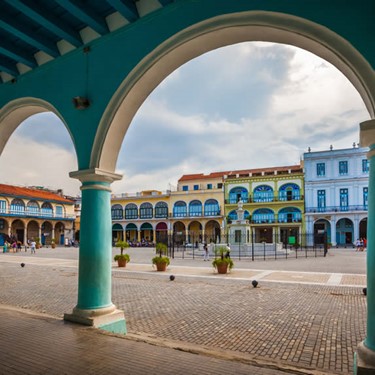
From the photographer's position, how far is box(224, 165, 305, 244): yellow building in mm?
39719

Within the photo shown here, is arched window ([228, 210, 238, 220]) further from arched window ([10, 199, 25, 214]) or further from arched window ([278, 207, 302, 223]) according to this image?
arched window ([10, 199, 25, 214])

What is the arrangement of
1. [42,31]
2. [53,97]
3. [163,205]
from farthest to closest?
1. [163,205]
2. [53,97]
3. [42,31]

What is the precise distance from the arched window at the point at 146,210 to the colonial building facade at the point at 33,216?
9642mm

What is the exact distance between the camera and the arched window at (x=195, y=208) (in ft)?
146

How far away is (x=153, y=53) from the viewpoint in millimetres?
4605

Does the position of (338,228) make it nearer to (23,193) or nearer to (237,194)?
(237,194)

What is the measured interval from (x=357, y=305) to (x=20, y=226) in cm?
4105

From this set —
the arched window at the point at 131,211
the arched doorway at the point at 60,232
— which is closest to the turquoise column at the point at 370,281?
the arched window at the point at 131,211

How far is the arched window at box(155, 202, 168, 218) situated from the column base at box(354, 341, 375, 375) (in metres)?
43.0

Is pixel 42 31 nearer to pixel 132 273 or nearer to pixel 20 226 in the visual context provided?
pixel 132 273

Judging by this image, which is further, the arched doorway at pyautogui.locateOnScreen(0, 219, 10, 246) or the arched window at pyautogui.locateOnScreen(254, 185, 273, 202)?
the arched window at pyautogui.locateOnScreen(254, 185, 273, 202)

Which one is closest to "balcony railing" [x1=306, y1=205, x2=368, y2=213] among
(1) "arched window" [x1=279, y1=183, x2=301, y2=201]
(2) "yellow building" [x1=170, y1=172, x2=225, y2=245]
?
(1) "arched window" [x1=279, y1=183, x2=301, y2=201]

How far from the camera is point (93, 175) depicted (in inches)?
199

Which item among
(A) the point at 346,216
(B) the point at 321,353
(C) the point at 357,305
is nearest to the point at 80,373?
(B) the point at 321,353
